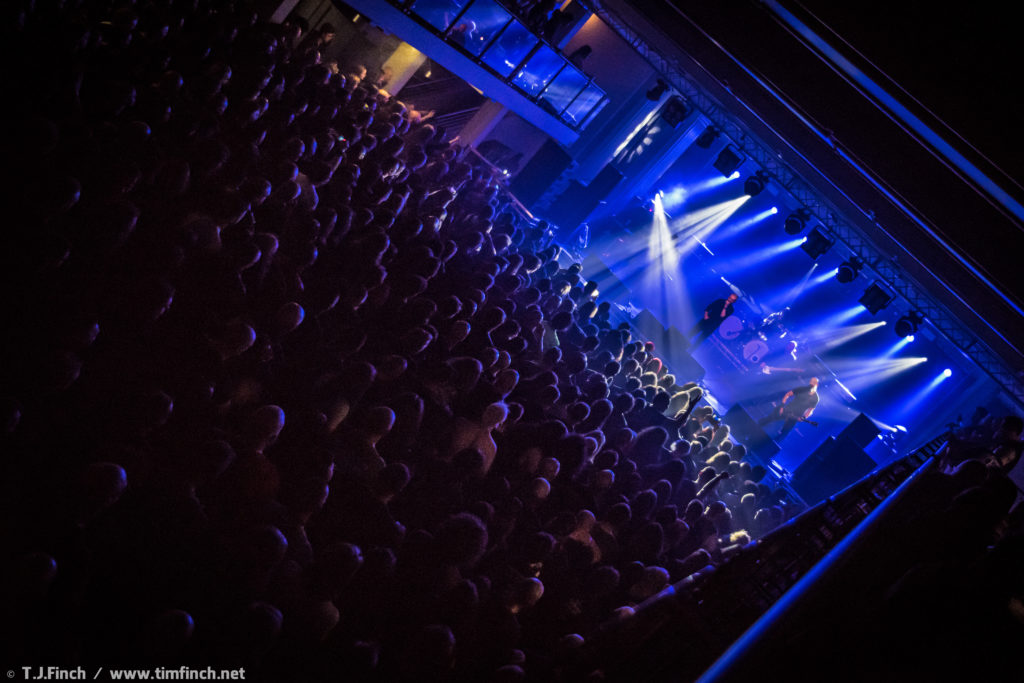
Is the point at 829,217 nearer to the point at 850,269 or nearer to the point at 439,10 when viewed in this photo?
the point at 850,269

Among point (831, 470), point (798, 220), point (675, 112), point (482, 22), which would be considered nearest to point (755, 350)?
point (798, 220)

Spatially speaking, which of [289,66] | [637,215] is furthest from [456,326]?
[637,215]

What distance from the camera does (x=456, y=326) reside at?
3918 mm

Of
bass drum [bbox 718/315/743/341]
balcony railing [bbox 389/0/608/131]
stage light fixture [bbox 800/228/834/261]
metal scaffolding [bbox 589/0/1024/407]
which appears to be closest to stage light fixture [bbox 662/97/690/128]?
metal scaffolding [bbox 589/0/1024/407]

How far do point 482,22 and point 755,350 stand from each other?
26.1ft

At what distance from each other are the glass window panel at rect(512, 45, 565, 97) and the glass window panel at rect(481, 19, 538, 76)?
0.77 feet

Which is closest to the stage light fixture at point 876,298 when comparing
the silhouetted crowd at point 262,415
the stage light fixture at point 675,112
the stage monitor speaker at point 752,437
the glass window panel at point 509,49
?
the stage monitor speaker at point 752,437

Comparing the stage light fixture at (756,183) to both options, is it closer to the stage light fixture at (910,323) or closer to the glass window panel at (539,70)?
the stage light fixture at (910,323)

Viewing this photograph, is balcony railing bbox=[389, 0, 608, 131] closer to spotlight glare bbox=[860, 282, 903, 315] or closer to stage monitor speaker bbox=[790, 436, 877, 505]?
spotlight glare bbox=[860, 282, 903, 315]

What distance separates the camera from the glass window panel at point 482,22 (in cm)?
701

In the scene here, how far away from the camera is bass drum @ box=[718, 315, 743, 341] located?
38.0 ft

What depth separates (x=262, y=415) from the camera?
2361 millimetres

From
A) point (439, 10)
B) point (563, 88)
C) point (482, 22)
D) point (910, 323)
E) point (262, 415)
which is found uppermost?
point (910, 323)

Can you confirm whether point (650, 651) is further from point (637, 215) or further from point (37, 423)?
point (637, 215)
